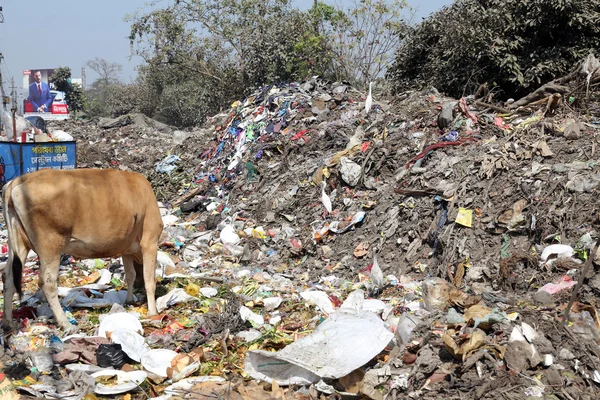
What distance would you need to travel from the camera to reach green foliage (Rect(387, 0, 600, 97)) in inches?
523

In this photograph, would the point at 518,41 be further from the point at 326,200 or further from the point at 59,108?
the point at 59,108

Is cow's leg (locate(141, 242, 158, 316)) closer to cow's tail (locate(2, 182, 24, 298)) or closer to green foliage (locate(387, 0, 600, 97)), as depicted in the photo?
cow's tail (locate(2, 182, 24, 298))

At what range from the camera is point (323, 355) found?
4508 mm

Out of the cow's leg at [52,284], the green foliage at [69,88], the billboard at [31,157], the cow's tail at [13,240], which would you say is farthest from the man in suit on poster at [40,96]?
the cow's leg at [52,284]

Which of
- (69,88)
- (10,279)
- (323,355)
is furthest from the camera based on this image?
(69,88)

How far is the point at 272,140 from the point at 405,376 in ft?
29.5

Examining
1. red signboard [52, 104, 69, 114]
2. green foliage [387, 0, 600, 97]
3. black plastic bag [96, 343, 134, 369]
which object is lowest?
red signboard [52, 104, 69, 114]

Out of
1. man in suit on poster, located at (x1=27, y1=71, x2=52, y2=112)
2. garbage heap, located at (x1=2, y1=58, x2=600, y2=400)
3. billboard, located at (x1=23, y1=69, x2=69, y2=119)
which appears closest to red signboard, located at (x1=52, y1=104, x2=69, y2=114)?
billboard, located at (x1=23, y1=69, x2=69, y2=119)

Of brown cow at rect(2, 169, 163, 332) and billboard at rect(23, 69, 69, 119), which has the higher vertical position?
brown cow at rect(2, 169, 163, 332)

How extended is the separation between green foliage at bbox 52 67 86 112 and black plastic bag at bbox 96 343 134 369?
37.4 metres

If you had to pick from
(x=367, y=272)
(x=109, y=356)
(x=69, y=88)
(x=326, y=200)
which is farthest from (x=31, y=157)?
(x=69, y=88)

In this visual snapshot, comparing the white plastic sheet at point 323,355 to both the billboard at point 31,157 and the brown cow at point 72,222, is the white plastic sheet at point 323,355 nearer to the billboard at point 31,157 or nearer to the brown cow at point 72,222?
the brown cow at point 72,222

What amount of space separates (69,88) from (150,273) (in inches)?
1454

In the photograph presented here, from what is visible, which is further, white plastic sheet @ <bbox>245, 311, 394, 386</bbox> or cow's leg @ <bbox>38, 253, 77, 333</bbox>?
cow's leg @ <bbox>38, 253, 77, 333</bbox>
